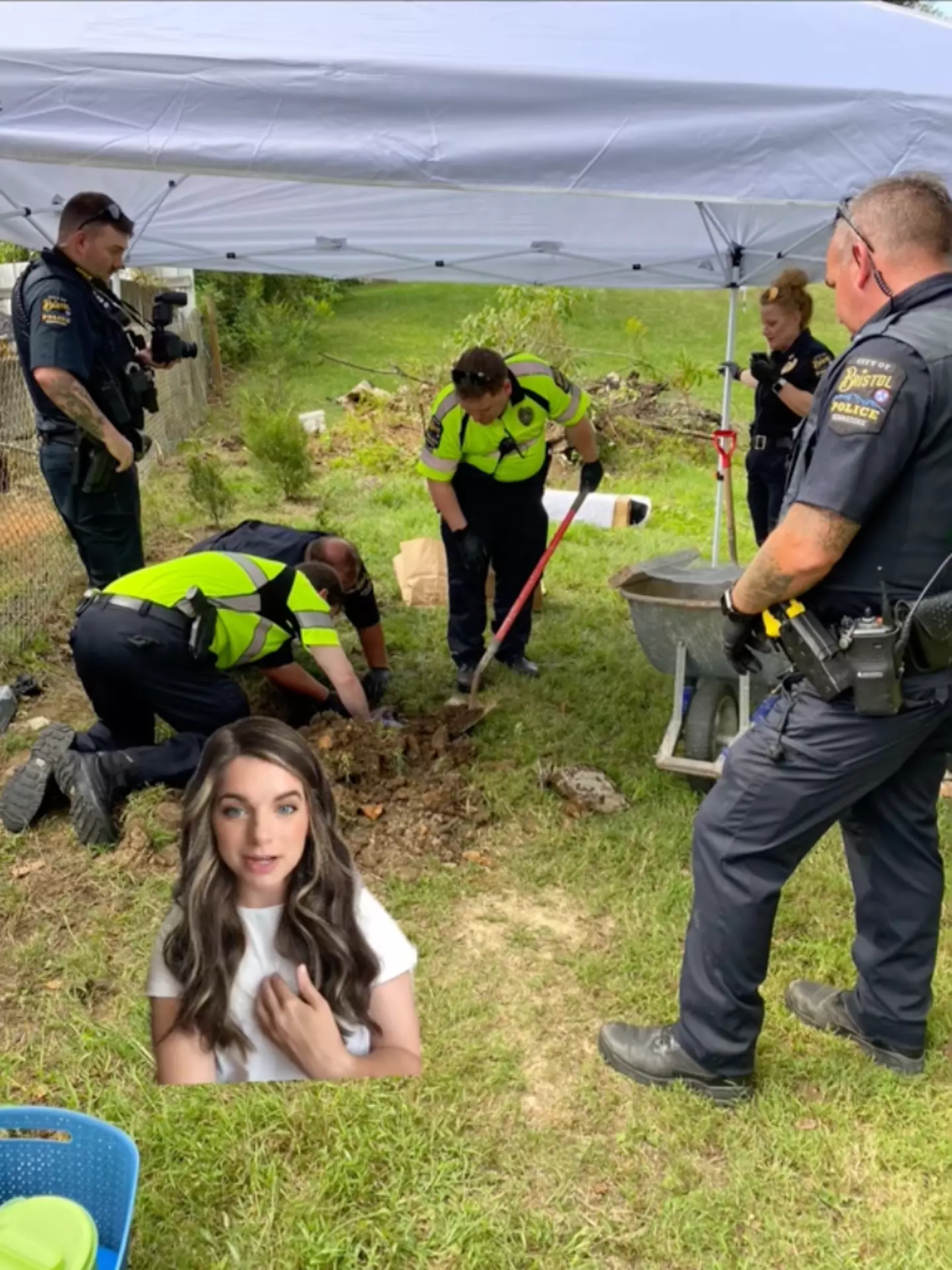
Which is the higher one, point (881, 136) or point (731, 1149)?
point (881, 136)

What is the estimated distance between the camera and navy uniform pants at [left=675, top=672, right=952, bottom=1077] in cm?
216

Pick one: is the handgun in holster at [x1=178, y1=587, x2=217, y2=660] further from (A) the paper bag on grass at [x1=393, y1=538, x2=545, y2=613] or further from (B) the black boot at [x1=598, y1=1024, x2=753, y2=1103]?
(A) the paper bag on grass at [x1=393, y1=538, x2=545, y2=613]

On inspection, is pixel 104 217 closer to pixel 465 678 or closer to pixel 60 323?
pixel 60 323

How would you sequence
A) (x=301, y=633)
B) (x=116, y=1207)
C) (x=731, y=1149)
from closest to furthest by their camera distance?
(x=116, y=1207)
(x=731, y=1149)
(x=301, y=633)

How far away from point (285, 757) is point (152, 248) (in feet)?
16.9

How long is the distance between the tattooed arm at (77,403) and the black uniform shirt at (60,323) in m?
0.03

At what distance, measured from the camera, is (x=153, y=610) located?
123 inches

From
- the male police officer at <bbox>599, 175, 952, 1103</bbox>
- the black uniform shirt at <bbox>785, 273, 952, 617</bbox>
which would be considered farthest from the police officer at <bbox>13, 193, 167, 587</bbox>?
the black uniform shirt at <bbox>785, 273, 952, 617</bbox>

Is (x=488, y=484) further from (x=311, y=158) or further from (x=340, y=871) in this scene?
(x=340, y=871)

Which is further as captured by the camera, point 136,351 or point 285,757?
point 136,351

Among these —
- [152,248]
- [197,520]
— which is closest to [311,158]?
[152,248]

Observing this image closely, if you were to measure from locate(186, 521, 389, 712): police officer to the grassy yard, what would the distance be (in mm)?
834

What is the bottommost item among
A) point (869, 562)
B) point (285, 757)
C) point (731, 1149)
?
point (731, 1149)

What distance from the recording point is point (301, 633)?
2998 millimetres
